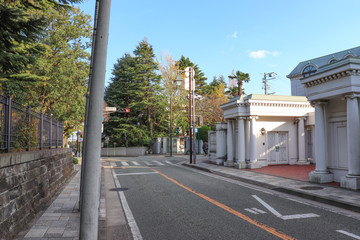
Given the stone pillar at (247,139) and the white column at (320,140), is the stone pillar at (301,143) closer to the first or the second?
the stone pillar at (247,139)

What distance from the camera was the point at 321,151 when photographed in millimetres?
11242

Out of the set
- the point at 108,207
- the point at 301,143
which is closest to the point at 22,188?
the point at 108,207

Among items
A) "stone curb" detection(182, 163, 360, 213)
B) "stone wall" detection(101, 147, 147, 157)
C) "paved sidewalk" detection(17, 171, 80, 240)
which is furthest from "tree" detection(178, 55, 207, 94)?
"paved sidewalk" detection(17, 171, 80, 240)

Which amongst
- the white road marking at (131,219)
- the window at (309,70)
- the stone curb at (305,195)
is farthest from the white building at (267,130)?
the white road marking at (131,219)

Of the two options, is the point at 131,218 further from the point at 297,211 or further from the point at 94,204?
the point at 297,211

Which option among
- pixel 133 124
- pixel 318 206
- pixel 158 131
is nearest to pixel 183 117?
pixel 158 131

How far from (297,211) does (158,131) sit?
36018 millimetres

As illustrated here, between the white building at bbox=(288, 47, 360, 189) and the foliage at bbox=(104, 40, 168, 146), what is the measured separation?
28.2 meters

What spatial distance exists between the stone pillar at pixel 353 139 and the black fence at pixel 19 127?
10828 mm

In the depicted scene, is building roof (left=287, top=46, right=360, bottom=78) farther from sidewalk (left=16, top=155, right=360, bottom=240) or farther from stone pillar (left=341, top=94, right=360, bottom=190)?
sidewalk (left=16, top=155, right=360, bottom=240)

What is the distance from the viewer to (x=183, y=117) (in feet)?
134

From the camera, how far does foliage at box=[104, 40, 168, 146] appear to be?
3869 centimetres

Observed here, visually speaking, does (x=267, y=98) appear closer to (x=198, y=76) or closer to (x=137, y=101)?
(x=137, y=101)

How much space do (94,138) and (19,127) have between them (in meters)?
4.03
